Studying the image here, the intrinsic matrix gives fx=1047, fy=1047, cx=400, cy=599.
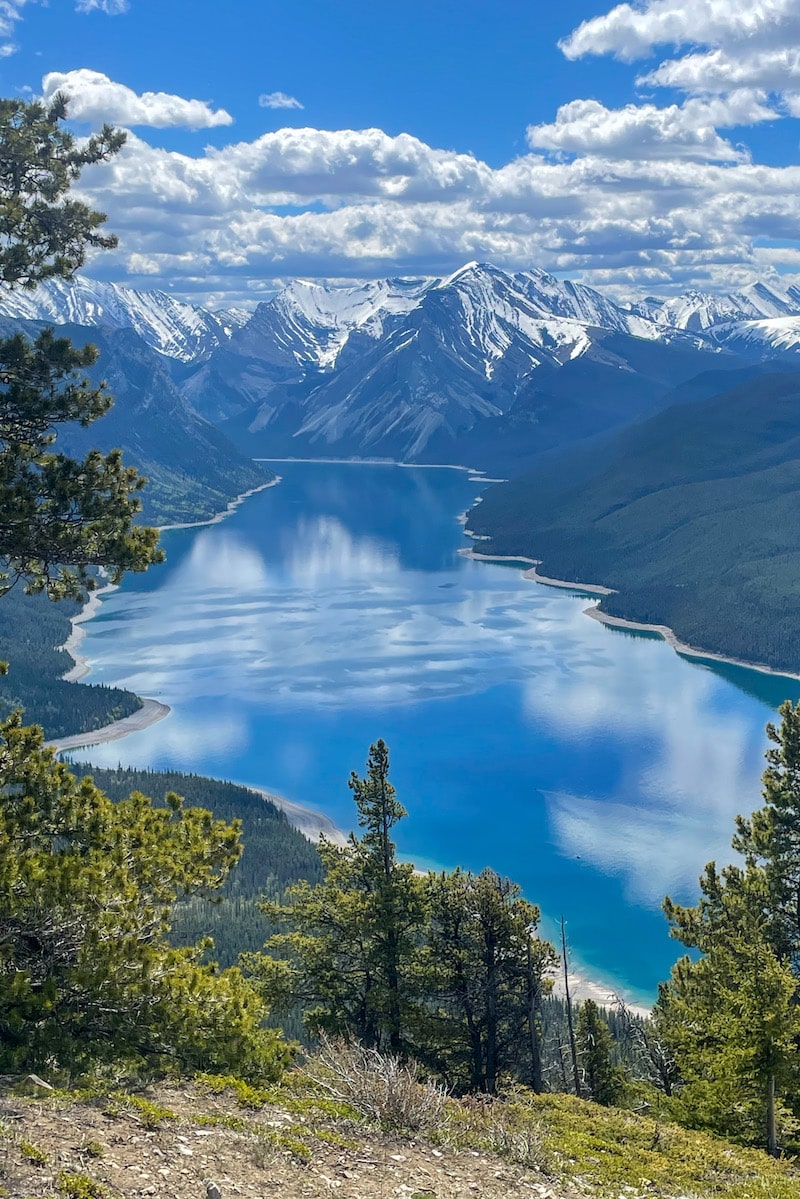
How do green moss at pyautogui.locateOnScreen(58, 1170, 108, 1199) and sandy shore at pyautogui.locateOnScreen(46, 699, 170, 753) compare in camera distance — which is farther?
sandy shore at pyautogui.locateOnScreen(46, 699, 170, 753)

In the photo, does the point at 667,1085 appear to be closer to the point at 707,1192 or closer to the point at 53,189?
the point at 707,1192

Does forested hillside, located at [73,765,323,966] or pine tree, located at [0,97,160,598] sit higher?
pine tree, located at [0,97,160,598]

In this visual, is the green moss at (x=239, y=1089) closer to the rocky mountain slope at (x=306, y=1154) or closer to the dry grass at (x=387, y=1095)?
the rocky mountain slope at (x=306, y=1154)

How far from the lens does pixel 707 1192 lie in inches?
763

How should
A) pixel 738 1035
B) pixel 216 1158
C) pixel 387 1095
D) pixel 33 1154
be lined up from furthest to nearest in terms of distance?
pixel 738 1035 → pixel 387 1095 → pixel 216 1158 → pixel 33 1154

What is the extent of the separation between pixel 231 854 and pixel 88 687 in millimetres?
143312

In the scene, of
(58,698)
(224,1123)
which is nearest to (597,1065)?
(224,1123)

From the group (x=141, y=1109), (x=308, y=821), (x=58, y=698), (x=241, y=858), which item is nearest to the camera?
(x=141, y=1109)

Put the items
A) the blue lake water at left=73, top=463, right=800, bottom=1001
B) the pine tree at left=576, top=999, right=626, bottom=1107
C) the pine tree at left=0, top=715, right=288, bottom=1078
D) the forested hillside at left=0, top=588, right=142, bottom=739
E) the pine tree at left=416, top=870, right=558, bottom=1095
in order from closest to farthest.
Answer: the pine tree at left=0, top=715, right=288, bottom=1078, the pine tree at left=416, top=870, right=558, bottom=1095, the pine tree at left=576, top=999, right=626, bottom=1107, the blue lake water at left=73, top=463, right=800, bottom=1001, the forested hillside at left=0, top=588, right=142, bottom=739

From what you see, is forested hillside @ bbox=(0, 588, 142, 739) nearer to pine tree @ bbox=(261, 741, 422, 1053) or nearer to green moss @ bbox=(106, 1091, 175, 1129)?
pine tree @ bbox=(261, 741, 422, 1053)

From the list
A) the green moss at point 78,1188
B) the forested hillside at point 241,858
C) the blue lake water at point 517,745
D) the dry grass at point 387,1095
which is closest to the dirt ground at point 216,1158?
the green moss at point 78,1188

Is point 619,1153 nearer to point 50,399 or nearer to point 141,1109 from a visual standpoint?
point 141,1109

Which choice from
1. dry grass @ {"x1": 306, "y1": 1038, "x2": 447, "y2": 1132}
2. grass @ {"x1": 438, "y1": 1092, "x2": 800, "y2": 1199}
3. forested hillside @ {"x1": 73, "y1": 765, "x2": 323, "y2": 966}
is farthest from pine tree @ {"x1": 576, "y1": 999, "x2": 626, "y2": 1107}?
forested hillside @ {"x1": 73, "y1": 765, "x2": 323, "y2": 966}

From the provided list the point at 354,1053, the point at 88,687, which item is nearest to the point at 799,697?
the point at 88,687
